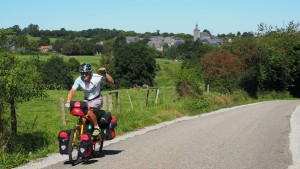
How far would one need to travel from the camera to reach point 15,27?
416 inches

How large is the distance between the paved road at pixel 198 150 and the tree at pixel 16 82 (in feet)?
6.92

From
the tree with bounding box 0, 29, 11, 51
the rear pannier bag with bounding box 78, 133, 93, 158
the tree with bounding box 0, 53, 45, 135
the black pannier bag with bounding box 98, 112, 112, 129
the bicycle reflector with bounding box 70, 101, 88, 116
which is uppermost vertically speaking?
the tree with bounding box 0, 29, 11, 51

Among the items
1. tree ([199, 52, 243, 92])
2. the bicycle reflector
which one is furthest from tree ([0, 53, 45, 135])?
tree ([199, 52, 243, 92])

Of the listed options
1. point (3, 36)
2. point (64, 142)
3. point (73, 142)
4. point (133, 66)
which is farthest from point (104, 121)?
point (133, 66)

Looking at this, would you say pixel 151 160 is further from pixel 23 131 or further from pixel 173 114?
pixel 173 114

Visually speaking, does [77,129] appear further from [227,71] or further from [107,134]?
[227,71]

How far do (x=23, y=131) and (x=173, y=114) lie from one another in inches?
359

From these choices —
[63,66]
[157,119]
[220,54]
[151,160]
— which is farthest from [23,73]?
[63,66]

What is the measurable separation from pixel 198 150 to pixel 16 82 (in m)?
4.60

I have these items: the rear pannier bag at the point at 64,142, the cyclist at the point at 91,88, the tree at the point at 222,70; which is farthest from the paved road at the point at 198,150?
the tree at the point at 222,70

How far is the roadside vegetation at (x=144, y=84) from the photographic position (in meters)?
9.31

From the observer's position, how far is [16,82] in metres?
8.97

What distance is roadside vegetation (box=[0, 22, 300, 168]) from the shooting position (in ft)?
30.6

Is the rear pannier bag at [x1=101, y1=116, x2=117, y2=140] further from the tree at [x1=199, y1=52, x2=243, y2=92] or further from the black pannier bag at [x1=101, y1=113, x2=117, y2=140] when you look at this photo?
the tree at [x1=199, y1=52, x2=243, y2=92]
